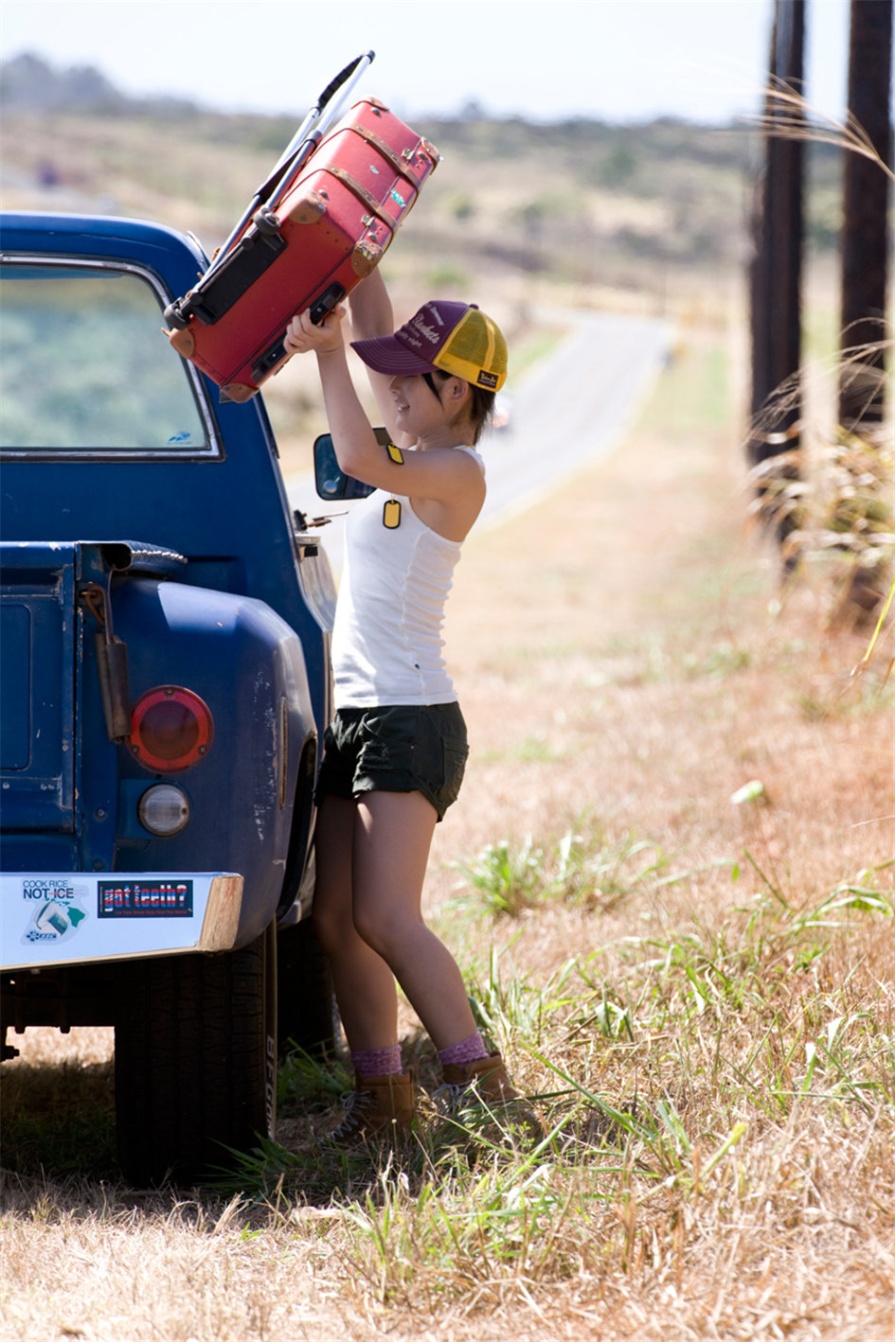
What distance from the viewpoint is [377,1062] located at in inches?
142

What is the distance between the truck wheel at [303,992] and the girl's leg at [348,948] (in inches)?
31.7

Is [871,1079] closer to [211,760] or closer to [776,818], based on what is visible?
[211,760]

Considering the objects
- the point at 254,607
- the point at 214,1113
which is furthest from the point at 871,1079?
the point at 254,607

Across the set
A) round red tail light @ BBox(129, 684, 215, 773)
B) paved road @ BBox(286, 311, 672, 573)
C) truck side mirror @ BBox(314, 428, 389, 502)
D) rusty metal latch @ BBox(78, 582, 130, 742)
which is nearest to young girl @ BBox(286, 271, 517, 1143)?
truck side mirror @ BBox(314, 428, 389, 502)

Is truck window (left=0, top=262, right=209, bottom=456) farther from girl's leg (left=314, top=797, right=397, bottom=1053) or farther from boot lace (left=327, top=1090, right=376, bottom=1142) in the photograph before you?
boot lace (left=327, top=1090, right=376, bottom=1142)

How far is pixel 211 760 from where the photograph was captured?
123 inches

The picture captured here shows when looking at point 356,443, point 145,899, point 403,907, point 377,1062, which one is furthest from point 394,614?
point 377,1062

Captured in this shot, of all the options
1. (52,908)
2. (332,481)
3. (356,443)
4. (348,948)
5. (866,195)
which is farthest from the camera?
(866,195)

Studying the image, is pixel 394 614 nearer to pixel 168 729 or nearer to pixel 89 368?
pixel 168 729

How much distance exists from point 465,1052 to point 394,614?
3.18 feet

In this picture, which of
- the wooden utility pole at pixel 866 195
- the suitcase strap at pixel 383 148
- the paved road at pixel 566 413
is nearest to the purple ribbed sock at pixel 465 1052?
the suitcase strap at pixel 383 148

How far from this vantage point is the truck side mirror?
3.75m

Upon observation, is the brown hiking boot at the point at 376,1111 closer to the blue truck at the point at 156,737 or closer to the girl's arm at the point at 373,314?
the blue truck at the point at 156,737

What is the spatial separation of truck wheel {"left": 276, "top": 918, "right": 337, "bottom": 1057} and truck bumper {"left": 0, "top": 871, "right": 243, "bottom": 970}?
1483mm
